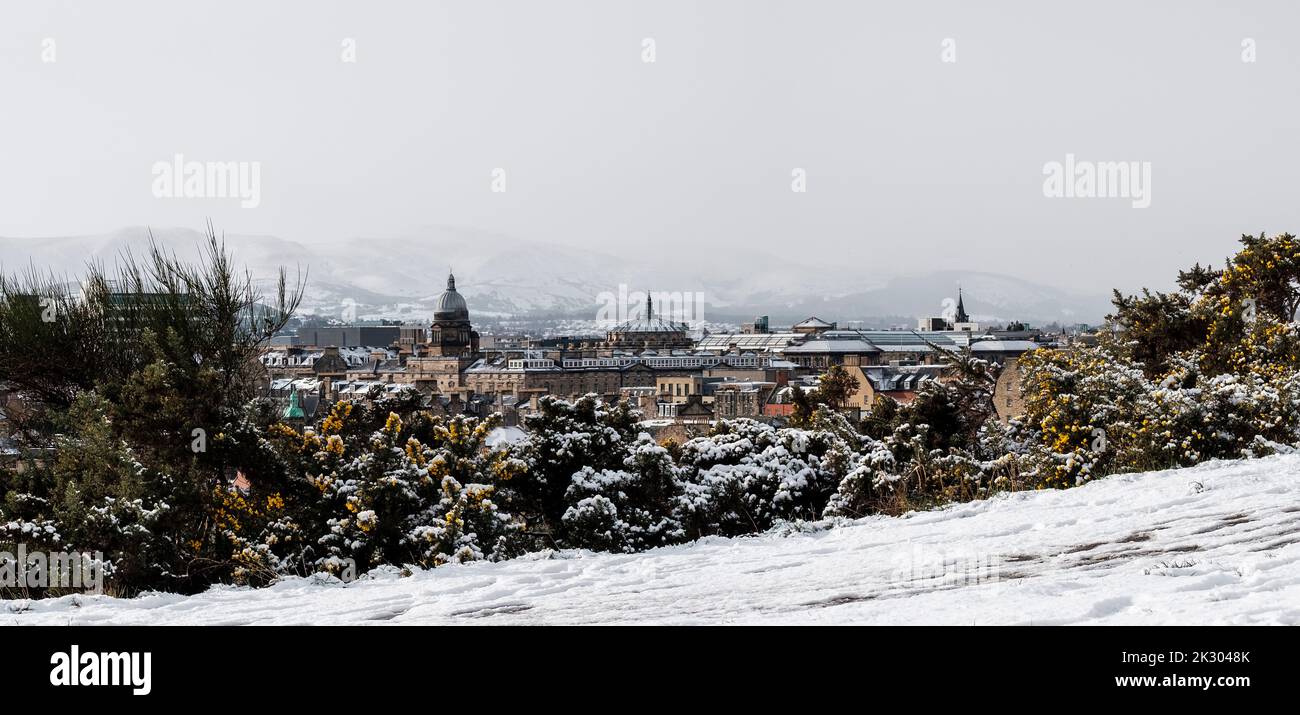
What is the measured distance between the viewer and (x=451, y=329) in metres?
152

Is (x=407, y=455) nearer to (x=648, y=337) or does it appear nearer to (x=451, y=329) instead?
(x=451, y=329)

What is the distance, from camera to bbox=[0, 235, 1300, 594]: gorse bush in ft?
29.3

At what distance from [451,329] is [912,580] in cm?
14869

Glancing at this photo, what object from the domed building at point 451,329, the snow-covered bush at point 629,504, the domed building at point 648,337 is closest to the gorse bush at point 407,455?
the snow-covered bush at point 629,504

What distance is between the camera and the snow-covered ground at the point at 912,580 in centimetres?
522

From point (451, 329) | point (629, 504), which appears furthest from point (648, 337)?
point (629, 504)

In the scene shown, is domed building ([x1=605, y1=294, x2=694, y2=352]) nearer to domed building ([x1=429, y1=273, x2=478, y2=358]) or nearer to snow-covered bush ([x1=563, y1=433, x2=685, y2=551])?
domed building ([x1=429, y1=273, x2=478, y2=358])

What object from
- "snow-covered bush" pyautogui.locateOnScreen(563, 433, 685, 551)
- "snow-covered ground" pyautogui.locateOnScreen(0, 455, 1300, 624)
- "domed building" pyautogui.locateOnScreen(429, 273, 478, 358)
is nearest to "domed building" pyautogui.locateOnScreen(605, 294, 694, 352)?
"domed building" pyautogui.locateOnScreen(429, 273, 478, 358)

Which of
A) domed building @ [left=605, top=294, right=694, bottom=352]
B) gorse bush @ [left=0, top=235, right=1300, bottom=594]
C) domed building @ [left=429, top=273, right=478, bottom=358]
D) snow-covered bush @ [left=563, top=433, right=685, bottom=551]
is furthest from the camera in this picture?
domed building @ [left=605, top=294, right=694, bottom=352]

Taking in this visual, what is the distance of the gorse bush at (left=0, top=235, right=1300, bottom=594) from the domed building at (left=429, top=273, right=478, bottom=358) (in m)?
137

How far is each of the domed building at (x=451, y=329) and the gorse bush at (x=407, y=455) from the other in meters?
137
